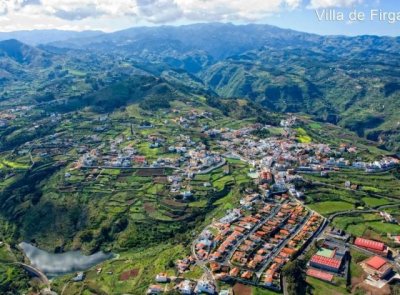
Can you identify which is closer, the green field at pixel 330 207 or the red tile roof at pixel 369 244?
the red tile roof at pixel 369 244

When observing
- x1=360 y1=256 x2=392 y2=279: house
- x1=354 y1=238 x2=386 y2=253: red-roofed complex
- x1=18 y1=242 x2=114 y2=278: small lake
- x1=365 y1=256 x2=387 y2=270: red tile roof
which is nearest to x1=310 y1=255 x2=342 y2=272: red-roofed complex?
x1=360 y1=256 x2=392 y2=279: house

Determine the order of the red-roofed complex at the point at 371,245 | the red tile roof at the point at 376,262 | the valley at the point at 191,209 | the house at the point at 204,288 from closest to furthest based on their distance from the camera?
the house at the point at 204,288 → the red tile roof at the point at 376,262 → the valley at the point at 191,209 → the red-roofed complex at the point at 371,245

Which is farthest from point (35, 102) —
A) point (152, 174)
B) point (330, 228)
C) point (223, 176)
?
point (330, 228)

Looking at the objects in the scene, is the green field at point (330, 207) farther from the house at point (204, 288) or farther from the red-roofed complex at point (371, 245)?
the house at point (204, 288)

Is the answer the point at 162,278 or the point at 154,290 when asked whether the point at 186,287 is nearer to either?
the point at 154,290

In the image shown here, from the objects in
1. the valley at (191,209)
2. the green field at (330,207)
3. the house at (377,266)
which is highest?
the house at (377,266)

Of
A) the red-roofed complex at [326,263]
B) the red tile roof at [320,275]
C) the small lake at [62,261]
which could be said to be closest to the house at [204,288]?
the red tile roof at [320,275]
